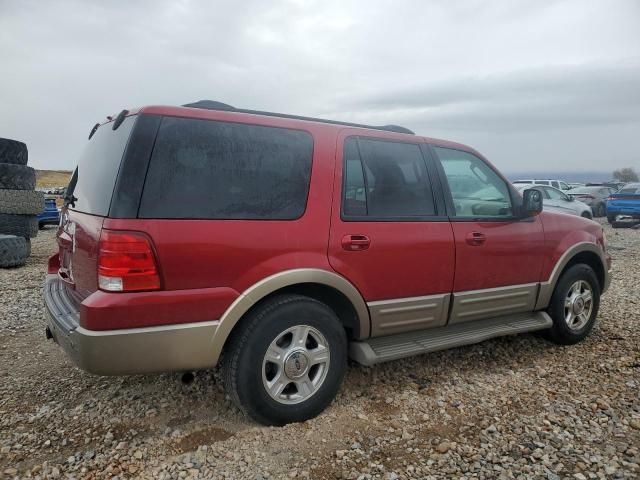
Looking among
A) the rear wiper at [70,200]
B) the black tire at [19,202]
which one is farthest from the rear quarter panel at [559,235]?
the black tire at [19,202]

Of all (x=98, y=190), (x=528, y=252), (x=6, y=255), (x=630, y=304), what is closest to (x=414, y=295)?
(x=528, y=252)

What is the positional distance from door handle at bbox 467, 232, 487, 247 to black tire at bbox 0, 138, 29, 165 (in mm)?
8341

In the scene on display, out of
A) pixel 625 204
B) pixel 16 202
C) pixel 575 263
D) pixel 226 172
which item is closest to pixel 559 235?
pixel 575 263

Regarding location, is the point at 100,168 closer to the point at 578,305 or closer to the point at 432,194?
the point at 432,194

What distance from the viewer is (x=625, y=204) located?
16.9 metres

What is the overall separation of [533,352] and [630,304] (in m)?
2.49

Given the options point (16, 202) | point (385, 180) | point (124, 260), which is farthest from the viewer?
point (16, 202)

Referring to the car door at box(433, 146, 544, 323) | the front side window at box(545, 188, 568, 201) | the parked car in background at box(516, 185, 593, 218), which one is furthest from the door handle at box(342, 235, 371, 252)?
the front side window at box(545, 188, 568, 201)

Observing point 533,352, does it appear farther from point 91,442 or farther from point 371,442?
point 91,442

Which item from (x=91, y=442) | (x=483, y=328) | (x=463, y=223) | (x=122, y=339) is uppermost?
(x=463, y=223)

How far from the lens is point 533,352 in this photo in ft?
14.1

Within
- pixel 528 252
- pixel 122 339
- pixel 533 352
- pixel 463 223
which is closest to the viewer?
pixel 122 339

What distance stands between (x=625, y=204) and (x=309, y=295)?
1766 centimetres

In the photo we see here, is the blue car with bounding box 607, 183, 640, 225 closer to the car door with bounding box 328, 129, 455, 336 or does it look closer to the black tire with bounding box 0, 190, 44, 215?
the car door with bounding box 328, 129, 455, 336
